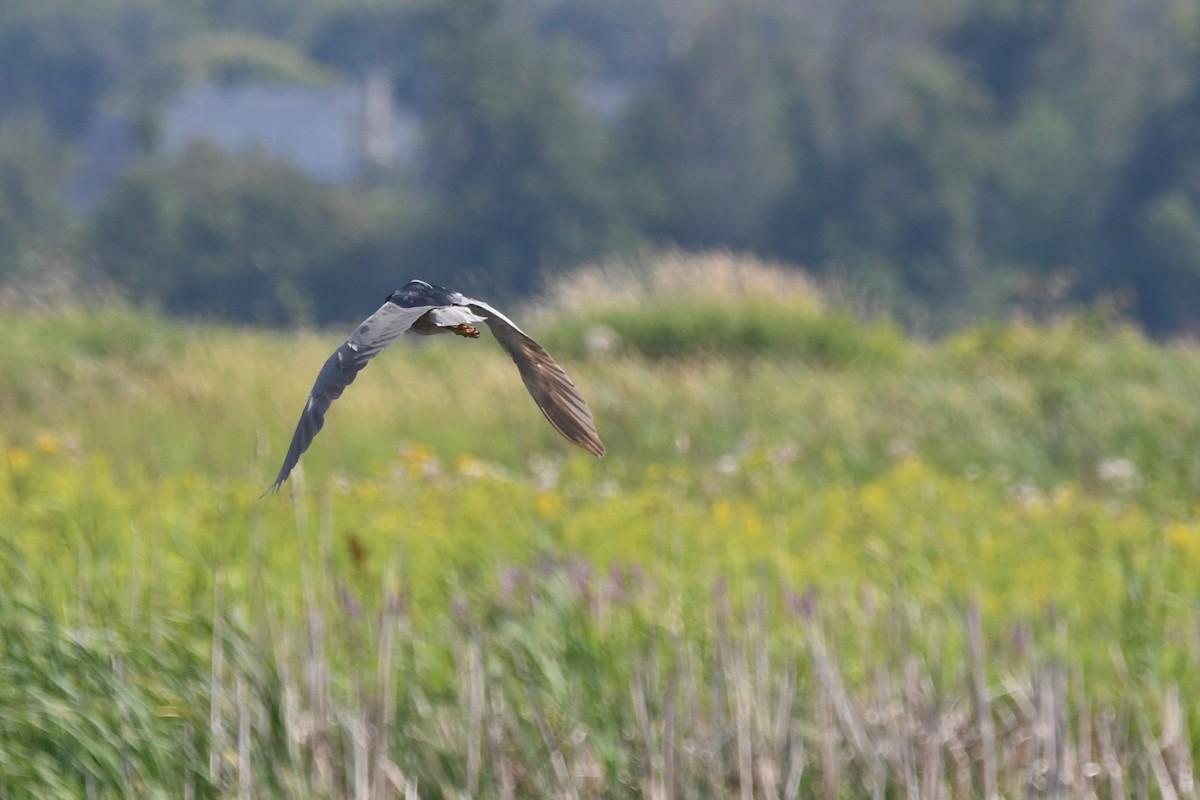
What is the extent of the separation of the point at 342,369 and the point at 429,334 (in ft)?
0.40

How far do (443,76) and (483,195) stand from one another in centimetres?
465

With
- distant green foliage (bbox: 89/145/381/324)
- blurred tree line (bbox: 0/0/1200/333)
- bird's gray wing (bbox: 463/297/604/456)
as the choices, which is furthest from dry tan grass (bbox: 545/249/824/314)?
distant green foliage (bbox: 89/145/381/324)

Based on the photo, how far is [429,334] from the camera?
1743mm

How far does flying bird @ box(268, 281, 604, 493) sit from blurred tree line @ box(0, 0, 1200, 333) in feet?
95.5

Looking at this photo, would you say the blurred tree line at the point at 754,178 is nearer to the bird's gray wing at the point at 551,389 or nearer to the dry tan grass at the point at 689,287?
the dry tan grass at the point at 689,287

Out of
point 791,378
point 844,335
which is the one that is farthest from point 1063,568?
point 844,335

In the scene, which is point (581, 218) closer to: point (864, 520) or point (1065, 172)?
point (1065, 172)

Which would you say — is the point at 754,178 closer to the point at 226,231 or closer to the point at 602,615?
the point at 226,231

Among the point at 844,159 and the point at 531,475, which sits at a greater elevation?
the point at 844,159

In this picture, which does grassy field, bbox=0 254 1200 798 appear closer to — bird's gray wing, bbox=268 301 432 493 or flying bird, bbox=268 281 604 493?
flying bird, bbox=268 281 604 493

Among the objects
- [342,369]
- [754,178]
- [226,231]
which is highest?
[754,178]

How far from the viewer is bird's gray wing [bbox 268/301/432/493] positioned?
5.35ft

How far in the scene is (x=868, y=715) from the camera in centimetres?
412

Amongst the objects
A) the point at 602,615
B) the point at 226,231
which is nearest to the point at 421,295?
the point at 602,615
